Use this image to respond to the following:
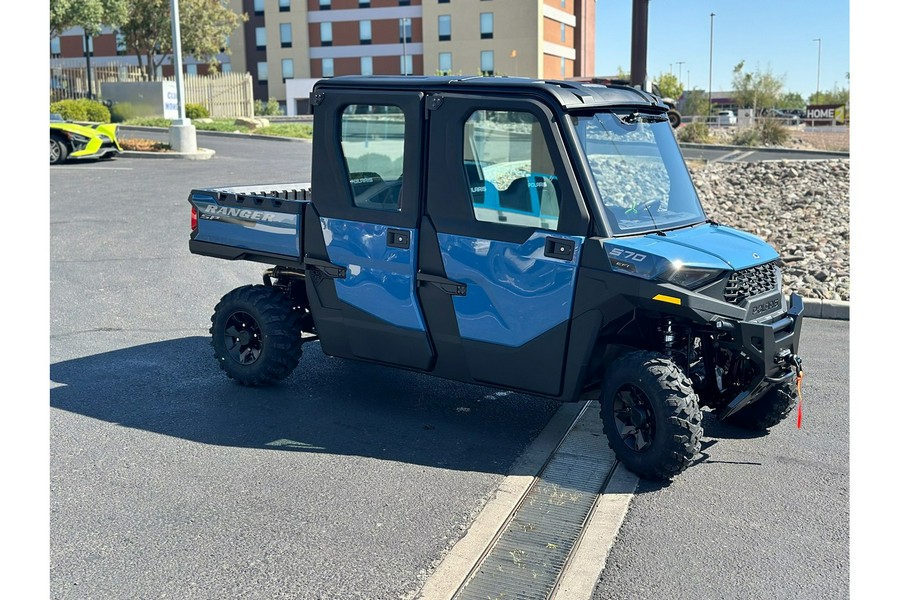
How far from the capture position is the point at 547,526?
5.02 m

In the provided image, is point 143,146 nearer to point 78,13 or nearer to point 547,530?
point 78,13

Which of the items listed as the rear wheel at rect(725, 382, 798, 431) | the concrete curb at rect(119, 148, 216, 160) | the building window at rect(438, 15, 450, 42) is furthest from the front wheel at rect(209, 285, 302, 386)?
the building window at rect(438, 15, 450, 42)

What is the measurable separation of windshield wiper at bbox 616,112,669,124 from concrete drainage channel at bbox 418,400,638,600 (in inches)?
83.2

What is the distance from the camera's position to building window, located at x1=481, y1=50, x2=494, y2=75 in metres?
74.7

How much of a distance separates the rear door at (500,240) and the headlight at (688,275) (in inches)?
22.0

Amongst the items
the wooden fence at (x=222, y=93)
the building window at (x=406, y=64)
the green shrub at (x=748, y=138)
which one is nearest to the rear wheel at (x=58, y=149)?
the wooden fence at (x=222, y=93)

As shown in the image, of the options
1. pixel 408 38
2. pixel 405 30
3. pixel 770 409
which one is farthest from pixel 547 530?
pixel 408 38

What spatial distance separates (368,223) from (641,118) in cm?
192

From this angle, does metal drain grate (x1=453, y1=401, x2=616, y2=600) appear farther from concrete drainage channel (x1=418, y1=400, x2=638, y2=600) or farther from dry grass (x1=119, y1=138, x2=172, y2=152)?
dry grass (x1=119, y1=138, x2=172, y2=152)

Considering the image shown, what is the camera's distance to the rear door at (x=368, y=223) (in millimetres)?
6142

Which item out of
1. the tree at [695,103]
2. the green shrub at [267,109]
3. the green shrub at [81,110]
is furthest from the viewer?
the tree at [695,103]

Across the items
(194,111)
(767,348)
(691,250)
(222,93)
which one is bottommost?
(767,348)

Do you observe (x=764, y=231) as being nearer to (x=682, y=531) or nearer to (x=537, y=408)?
(x=537, y=408)

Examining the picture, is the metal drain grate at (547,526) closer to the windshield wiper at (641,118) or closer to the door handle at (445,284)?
the door handle at (445,284)
